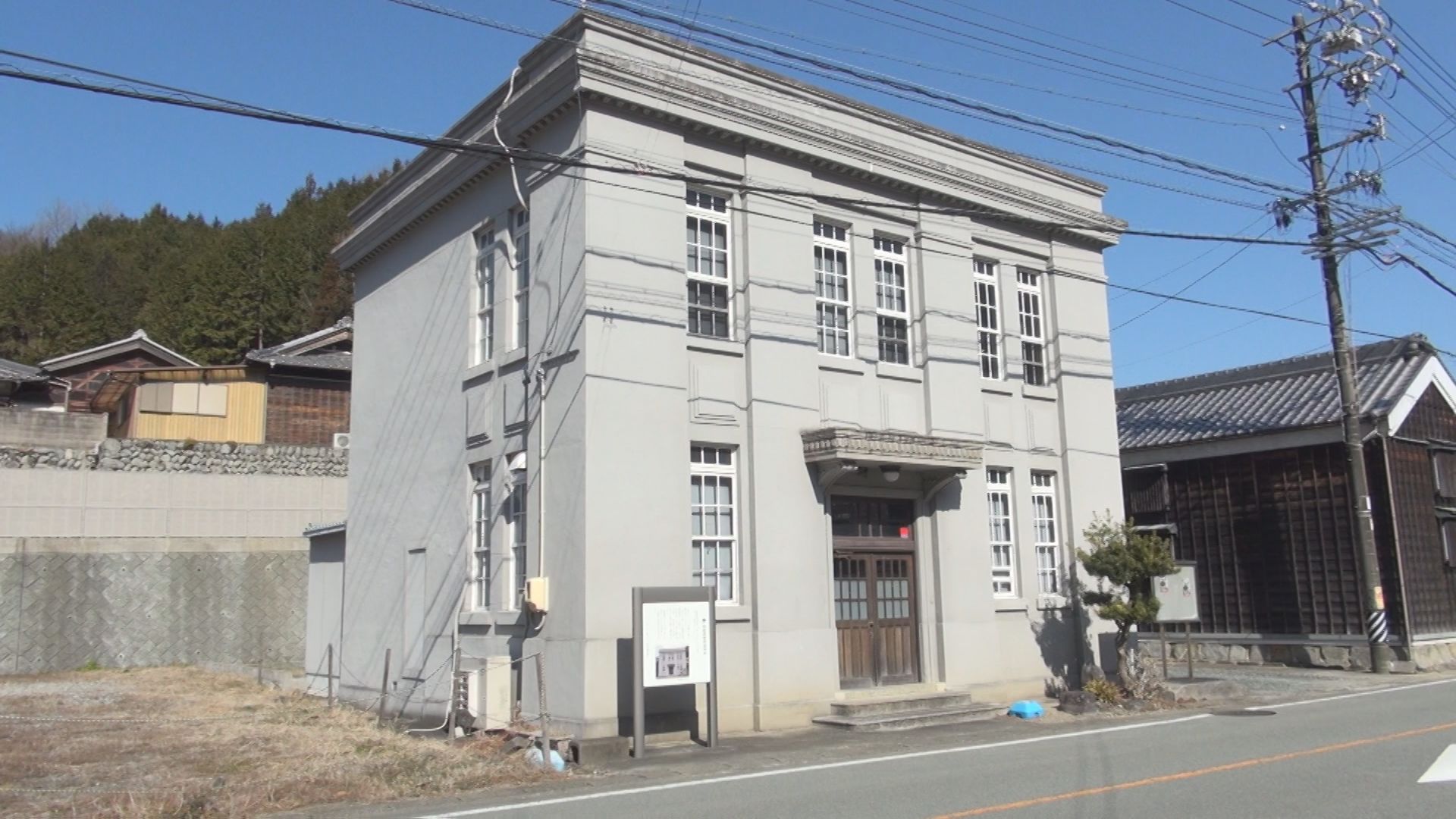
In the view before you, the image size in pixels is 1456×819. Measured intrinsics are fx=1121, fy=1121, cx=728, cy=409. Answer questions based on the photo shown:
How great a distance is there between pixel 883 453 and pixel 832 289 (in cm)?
284

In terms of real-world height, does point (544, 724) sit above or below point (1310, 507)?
below

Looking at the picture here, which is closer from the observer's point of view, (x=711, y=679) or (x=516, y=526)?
(x=711, y=679)

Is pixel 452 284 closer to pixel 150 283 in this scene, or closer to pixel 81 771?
pixel 81 771

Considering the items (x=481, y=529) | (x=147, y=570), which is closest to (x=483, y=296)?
(x=481, y=529)

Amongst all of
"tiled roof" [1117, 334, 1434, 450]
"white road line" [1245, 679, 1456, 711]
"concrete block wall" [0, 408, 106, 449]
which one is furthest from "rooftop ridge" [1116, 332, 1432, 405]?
"concrete block wall" [0, 408, 106, 449]

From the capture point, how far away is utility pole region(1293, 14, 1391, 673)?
848 inches

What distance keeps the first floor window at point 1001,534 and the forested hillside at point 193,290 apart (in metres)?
37.1

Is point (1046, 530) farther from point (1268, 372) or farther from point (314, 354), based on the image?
point (314, 354)

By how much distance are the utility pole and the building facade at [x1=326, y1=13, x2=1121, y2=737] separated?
4903 millimetres

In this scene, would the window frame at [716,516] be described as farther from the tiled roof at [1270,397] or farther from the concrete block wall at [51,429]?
the concrete block wall at [51,429]

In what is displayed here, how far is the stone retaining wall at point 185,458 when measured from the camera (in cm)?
2839

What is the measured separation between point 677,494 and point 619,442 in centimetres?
105

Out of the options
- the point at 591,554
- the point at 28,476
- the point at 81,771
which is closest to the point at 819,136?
the point at 591,554

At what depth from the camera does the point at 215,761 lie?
39.6ft
